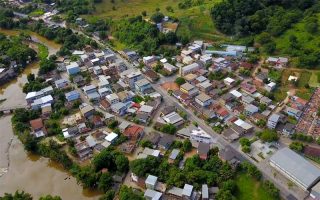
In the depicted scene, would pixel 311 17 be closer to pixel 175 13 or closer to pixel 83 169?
pixel 175 13

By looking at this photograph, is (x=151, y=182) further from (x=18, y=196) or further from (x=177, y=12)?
(x=177, y=12)

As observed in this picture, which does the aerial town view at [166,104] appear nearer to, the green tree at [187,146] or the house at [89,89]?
the green tree at [187,146]

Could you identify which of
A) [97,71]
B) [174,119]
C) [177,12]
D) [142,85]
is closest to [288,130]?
[174,119]

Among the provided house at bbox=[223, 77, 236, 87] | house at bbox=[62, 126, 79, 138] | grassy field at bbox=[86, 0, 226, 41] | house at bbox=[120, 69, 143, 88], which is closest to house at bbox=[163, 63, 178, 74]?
house at bbox=[120, 69, 143, 88]

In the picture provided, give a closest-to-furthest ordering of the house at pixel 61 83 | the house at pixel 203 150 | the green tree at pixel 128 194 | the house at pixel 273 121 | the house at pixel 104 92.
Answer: the green tree at pixel 128 194 → the house at pixel 203 150 → the house at pixel 273 121 → the house at pixel 104 92 → the house at pixel 61 83

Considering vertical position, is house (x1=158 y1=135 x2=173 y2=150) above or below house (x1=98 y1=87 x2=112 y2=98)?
below

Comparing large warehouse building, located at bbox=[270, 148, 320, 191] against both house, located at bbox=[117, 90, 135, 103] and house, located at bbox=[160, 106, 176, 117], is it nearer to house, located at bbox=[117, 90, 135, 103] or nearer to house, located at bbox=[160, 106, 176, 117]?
house, located at bbox=[160, 106, 176, 117]

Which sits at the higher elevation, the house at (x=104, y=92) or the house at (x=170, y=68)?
the house at (x=170, y=68)

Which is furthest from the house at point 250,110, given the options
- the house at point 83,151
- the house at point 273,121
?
the house at point 83,151
